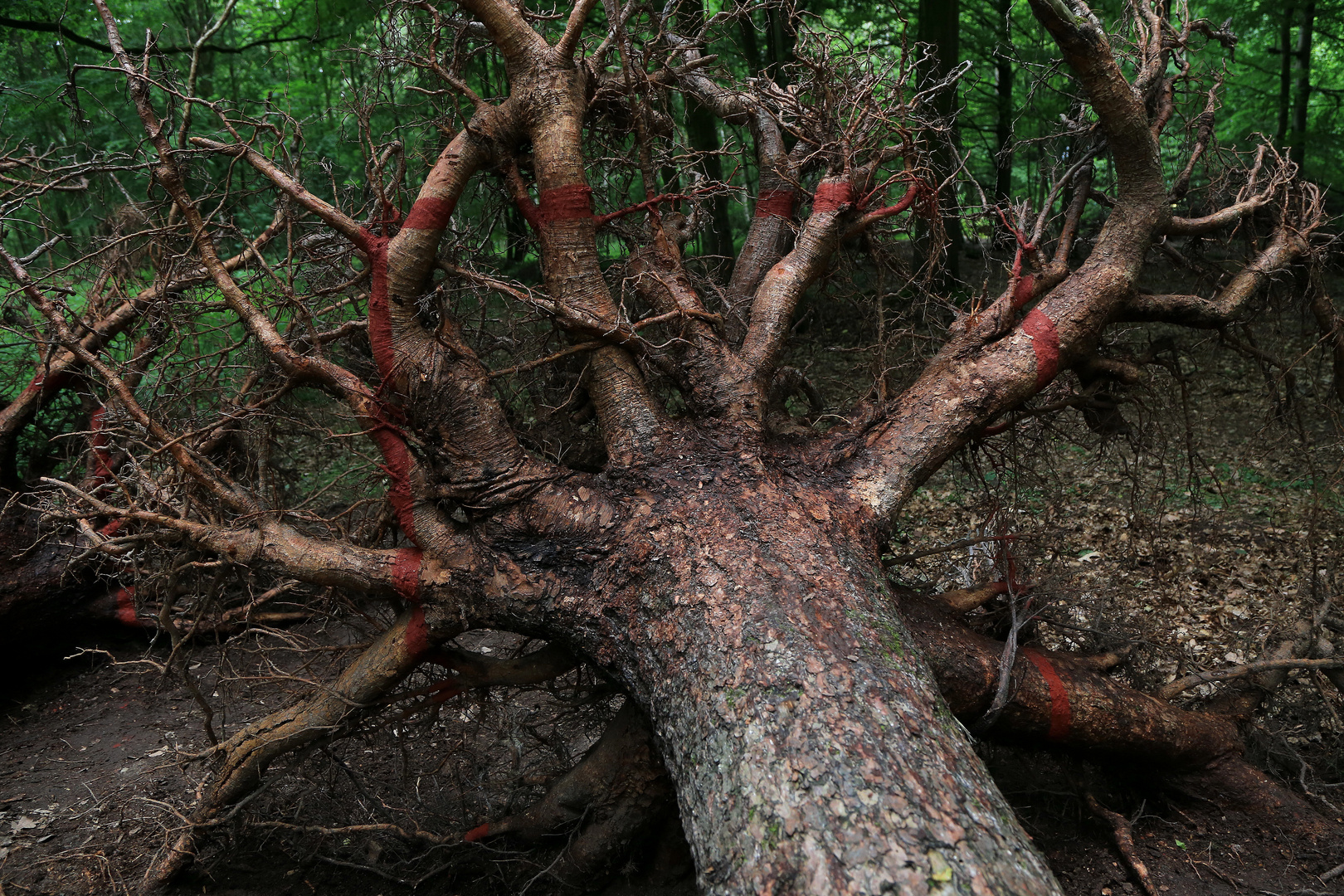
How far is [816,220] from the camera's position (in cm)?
374

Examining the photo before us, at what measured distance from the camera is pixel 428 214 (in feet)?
10.4

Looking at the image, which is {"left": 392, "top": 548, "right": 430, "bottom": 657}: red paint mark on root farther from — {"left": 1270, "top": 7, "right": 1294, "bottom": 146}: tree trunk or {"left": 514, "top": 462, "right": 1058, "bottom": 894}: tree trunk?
{"left": 1270, "top": 7, "right": 1294, "bottom": 146}: tree trunk

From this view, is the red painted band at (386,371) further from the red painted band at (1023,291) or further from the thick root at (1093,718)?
the red painted band at (1023,291)

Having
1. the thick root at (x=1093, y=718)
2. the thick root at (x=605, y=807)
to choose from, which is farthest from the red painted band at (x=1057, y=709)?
the thick root at (x=605, y=807)

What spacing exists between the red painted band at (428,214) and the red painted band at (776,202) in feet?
5.75

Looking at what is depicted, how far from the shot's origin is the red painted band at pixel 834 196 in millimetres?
3729

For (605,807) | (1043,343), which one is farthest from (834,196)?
(605,807)

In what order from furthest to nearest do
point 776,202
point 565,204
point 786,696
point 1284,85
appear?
1. point 1284,85
2. point 776,202
3. point 565,204
4. point 786,696

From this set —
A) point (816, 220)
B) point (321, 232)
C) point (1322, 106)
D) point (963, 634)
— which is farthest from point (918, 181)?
point (1322, 106)

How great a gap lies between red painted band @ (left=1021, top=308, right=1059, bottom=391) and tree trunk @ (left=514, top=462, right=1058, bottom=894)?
1141 mm

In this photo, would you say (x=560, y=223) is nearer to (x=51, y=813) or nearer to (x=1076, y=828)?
(x=1076, y=828)

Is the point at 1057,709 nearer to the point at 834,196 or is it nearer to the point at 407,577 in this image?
the point at 834,196

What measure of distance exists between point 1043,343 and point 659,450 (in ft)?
5.96

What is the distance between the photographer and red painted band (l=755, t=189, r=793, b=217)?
13.7 feet
